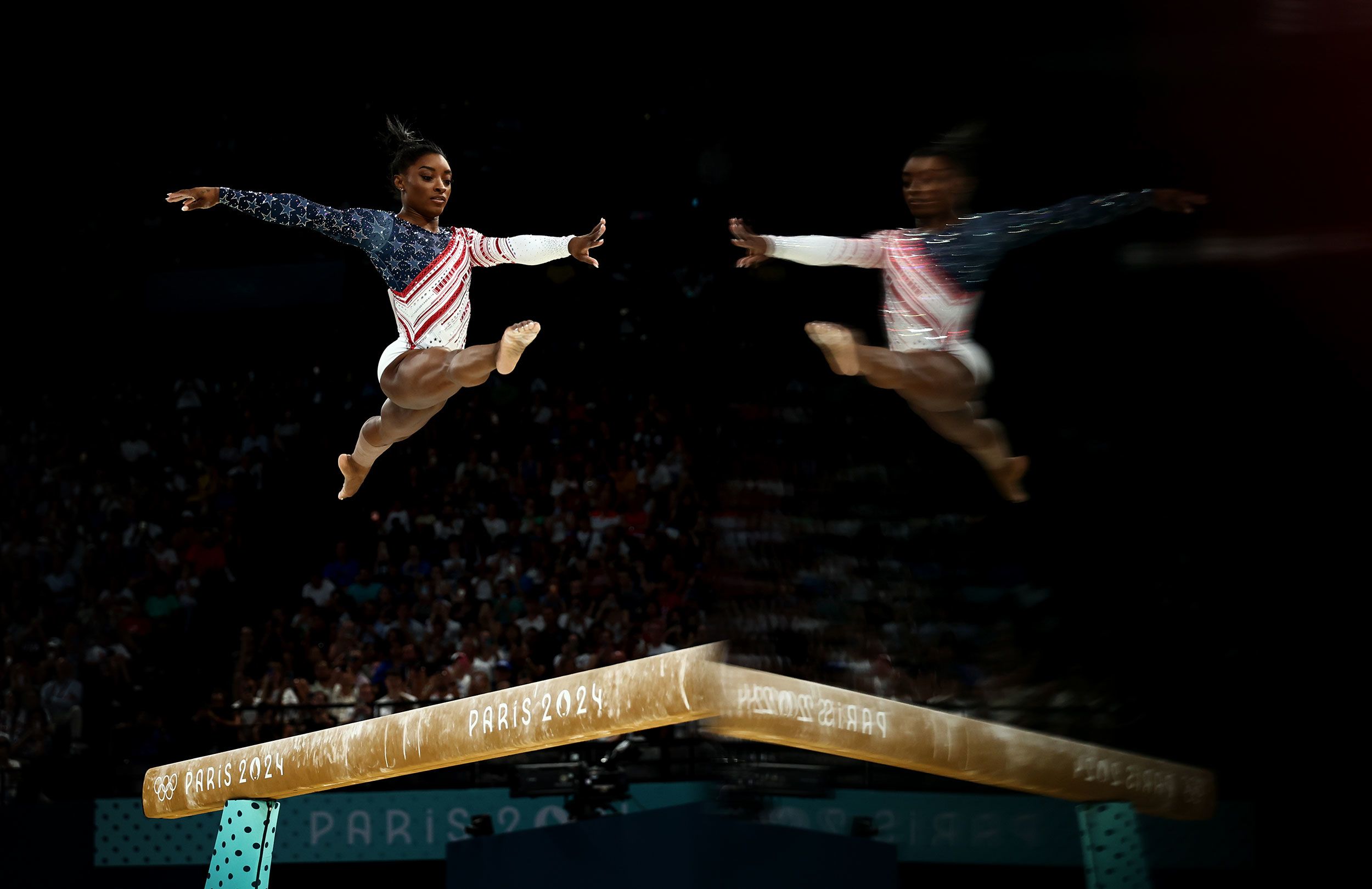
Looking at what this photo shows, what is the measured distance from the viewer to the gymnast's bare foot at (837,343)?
321cm

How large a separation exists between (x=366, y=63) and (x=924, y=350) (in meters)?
5.85

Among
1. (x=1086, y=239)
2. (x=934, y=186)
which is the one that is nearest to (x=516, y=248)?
(x=934, y=186)

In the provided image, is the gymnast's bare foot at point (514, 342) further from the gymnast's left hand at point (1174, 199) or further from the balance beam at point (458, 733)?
the gymnast's left hand at point (1174, 199)

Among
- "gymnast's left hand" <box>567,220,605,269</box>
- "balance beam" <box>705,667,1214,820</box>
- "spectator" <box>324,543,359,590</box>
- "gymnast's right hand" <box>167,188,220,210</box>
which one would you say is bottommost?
"balance beam" <box>705,667,1214,820</box>

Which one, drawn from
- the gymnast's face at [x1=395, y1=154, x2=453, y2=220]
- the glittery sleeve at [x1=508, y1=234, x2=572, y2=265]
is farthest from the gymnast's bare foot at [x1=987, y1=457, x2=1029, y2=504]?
the gymnast's face at [x1=395, y1=154, x2=453, y2=220]

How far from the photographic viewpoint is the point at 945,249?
3691 millimetres

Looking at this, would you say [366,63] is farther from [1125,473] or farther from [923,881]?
[923,881]

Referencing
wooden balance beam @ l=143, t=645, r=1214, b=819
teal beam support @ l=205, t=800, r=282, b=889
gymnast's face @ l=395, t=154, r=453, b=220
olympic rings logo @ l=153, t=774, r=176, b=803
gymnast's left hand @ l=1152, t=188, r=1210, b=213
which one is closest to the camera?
wooden balance beam @ l=143, t=645, r=1214, b=819

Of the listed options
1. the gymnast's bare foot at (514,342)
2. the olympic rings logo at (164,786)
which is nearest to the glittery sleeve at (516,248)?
the gymnast's bare foot at (514,342)

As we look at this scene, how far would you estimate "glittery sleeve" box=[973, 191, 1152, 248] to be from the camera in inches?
143

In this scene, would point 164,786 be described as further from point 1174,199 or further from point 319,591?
point 319,591

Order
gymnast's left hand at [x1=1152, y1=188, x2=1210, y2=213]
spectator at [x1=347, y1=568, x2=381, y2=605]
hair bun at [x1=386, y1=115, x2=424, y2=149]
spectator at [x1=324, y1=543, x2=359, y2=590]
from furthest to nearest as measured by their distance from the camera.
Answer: spectator at [x1=324, y1=543, x2=359, y2=590] < spectator at [x1=347, y1=568, x2=381, y2=605] < hair bun at [x1=386, y1=115, x2=424, y2=149] < gymnast's left hand at [x1=1152, y1=188, x2=1210, y2=213]

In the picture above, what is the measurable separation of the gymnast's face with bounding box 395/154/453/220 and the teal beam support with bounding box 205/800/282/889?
219 cm

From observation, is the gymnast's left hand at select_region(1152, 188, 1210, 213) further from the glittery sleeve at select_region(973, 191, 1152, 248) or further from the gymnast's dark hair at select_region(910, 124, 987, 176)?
the gymnast's dark hair at select_region(910, 124, 987, 176)
